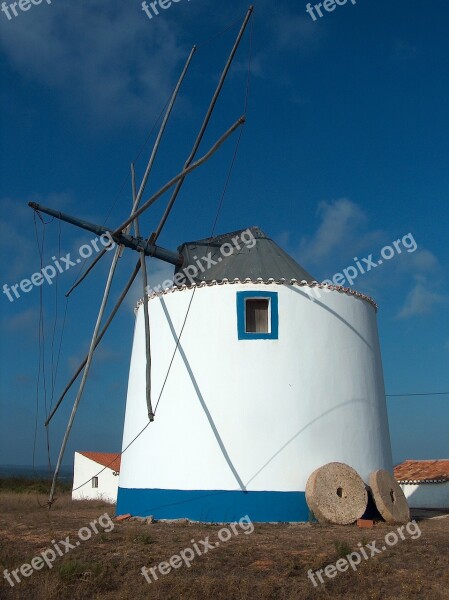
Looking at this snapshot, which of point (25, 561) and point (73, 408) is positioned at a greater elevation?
point (73, 408)

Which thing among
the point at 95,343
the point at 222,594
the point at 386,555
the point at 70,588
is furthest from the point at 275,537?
the point at 95,343

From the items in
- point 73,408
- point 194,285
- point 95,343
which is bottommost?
point 73,408

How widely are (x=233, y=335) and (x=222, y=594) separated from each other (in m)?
7.13

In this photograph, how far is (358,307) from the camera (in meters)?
16.0

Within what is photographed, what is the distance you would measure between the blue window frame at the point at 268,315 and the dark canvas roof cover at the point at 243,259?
50 centimetres

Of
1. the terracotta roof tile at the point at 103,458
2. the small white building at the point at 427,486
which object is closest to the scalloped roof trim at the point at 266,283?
the small white building at the point at 427,486

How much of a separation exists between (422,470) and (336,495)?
19355 millimetres

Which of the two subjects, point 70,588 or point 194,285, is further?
point 194,285

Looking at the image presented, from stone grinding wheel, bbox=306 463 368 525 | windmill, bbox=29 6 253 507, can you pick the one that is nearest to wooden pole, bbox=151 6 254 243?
windmill, bbox=29 6 253 507

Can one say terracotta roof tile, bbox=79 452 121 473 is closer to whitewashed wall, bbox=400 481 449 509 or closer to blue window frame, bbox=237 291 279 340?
whitewashed wall, bbox=400 481 449 509

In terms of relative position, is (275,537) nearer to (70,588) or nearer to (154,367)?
(70,588)

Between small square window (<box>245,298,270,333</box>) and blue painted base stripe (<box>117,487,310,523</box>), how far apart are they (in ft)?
12.6

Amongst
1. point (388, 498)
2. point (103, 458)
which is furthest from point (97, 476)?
point (388, 498)

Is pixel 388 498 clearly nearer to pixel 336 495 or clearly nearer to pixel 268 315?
pixel 336 495
